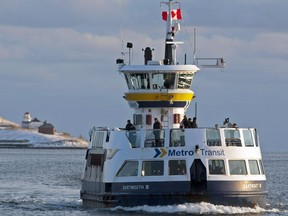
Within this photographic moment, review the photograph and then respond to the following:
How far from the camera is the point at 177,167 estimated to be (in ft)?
162

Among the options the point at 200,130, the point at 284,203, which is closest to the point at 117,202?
the point at 200,130

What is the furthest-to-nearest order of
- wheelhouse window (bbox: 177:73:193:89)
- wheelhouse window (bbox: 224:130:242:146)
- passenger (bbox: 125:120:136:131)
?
1. wheelhouse window (bbox: 177:73:193:89)
2. passenger (bbox: 125:120:136:131)
3. wheelhouse window (bbox: 224:130:242:146)

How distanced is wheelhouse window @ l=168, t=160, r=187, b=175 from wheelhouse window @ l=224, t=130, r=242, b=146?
2.34 metres

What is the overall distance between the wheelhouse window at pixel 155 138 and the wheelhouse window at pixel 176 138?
0.39 m

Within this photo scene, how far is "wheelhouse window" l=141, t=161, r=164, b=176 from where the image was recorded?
162 ft

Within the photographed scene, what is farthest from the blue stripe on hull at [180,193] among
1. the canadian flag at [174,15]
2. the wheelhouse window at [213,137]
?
the canadian flag at [174,15]

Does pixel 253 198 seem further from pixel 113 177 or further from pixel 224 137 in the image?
pixel 113 177

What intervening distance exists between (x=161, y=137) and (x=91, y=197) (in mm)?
5357

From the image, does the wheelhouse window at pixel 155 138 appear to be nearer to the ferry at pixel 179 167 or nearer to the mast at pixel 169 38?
the ferry at pixel 179 167

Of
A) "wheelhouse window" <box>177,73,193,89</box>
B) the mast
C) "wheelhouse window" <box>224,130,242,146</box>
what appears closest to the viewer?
"wheelhouse window" <box>224,130,242,146</box>

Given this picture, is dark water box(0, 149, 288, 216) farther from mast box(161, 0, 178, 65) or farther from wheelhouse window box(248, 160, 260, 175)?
mast box(161, 0, 178, 65)

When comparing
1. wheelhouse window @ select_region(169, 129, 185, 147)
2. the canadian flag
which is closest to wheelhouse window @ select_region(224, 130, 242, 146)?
wheelhouse window @ select_region(169, 129, 185, 147)

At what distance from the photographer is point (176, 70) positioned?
53406 mm

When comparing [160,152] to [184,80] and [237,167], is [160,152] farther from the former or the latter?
[184,80]
